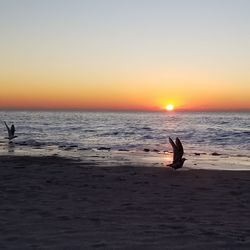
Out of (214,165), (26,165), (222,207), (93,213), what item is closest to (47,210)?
(93,213)

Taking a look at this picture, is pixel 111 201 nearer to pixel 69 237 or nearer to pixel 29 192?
pixel 29 192

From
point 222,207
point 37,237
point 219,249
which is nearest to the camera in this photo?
point 219,249

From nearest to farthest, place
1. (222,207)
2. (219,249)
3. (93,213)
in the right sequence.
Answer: (219,249) → (93,213) → (222,207)

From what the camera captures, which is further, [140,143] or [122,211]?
[140,143]

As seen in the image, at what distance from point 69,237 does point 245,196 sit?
501 centimetres

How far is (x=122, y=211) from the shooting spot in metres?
8.20

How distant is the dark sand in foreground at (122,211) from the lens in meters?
6.28

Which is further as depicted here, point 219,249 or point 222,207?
point 222,207

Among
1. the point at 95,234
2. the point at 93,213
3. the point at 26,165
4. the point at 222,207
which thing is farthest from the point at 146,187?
the point at 26,165

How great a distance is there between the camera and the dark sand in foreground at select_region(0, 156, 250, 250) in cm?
628

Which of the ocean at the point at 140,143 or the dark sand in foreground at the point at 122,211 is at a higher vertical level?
the dark sand in foreground at the point at 122,211

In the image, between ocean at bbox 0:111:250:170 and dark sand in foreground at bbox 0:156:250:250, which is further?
ocean at bbox 0:111:250:170

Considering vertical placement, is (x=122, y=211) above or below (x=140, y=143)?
above

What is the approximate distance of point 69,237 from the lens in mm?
6391
